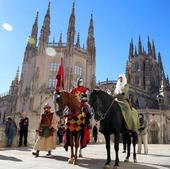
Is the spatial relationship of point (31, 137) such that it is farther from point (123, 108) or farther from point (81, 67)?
point (81, 67)

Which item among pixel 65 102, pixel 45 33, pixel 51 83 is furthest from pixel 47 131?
pixel 45 33

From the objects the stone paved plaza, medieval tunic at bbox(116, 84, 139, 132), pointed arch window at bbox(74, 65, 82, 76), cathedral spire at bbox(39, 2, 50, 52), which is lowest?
the stone paved plaza

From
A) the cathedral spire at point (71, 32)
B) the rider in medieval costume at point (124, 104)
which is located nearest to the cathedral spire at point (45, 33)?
the cathedral spire at point (71, 32)

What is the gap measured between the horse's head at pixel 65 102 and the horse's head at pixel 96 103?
2.99 ft

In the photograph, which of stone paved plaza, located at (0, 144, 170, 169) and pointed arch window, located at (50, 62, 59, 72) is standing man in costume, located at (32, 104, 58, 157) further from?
pointed arch window, located at (50, 62, 59, 72)

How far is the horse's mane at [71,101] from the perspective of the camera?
6.91 meters

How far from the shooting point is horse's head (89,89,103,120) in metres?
6.08

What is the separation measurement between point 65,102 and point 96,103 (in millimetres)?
1111

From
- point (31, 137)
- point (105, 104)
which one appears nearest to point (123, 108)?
point (105, 104)

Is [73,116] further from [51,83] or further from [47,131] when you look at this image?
[51,83]

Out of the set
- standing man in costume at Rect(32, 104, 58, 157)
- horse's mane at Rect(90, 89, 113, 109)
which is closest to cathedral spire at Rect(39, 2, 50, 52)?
standing man in costume at Rect(32, 104, 58, 157)

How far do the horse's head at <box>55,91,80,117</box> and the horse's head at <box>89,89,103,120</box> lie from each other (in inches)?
35.9

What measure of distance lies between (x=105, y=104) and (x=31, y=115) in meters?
34.1

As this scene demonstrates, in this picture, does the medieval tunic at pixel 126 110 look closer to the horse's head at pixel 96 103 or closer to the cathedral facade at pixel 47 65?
the horse's head at pixel 96 103
